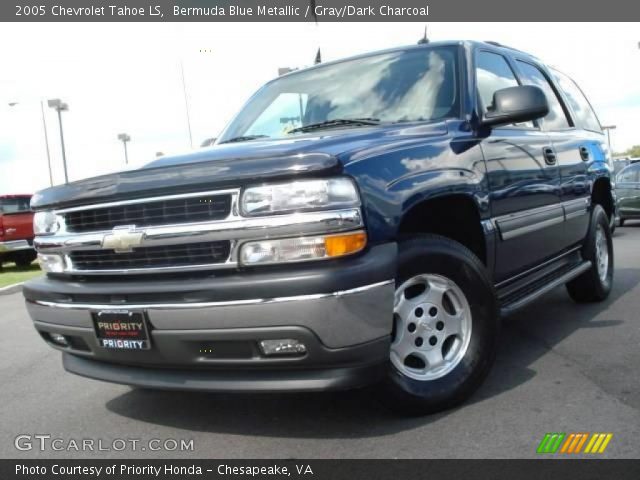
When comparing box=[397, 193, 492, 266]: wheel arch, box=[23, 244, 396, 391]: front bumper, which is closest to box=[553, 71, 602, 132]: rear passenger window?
box=[397, 193, 492, 266]: wheel arch

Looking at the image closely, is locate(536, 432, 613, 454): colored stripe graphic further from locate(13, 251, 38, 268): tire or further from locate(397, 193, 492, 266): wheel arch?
locate(13, 251, 38, 268): tire

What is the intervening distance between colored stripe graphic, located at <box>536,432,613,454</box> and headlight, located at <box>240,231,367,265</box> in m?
1.17

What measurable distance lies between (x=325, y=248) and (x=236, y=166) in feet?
1.75

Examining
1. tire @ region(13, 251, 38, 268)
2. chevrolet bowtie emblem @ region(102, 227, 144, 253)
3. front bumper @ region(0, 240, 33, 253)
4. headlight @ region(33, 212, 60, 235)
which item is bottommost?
tire @ region(13, 251, 38, 268)

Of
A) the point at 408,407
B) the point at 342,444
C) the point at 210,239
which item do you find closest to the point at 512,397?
the point at 408,407

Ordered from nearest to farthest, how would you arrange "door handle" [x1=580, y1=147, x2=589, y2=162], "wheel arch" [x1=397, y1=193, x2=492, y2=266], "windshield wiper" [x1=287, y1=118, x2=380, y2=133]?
1. "wheel arch" [x1=397, y1=193, x2=492, y2=266]
2. "windshield wiper" [x1=287, y1=118, x2=380, y2=133]
3. "door handle" [x1=580, y1=147, x2=589, y2=162]

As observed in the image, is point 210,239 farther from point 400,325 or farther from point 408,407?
point 408,407

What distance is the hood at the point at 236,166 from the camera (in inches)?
108

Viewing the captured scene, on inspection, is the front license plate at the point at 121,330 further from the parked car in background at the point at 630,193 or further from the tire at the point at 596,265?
the parked car in background at the point at 630,193

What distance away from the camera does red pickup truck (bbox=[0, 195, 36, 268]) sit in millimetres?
14273

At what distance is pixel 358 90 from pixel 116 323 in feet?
6.74

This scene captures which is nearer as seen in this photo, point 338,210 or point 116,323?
point 338,210

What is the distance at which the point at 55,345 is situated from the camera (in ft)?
11.3

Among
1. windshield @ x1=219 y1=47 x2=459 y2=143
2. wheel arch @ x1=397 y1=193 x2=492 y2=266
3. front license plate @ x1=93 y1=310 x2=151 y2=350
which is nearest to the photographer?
front license plate @ x1=93 y1=310 x2=151 y2=350
